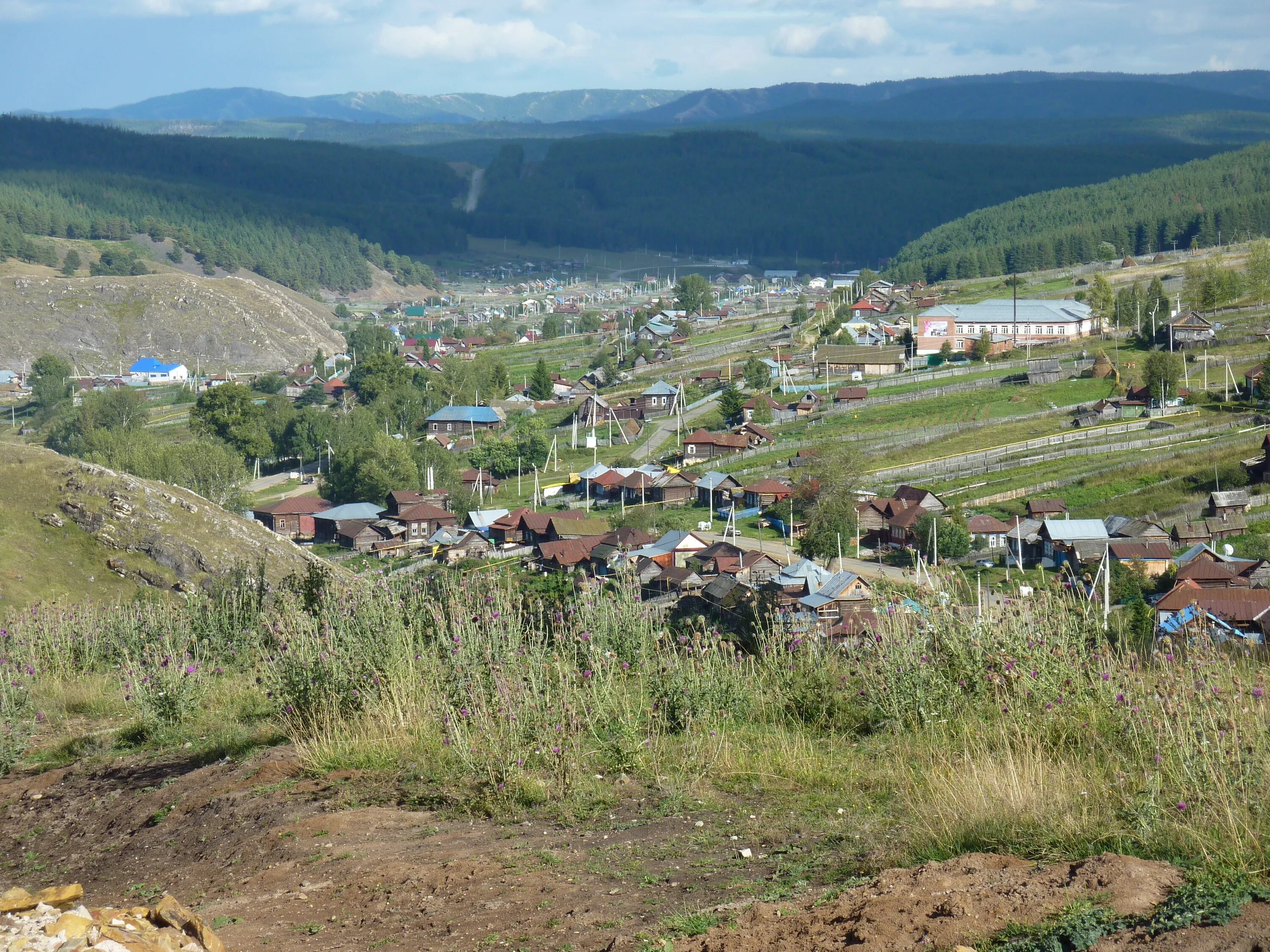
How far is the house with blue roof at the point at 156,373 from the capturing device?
89625 mm

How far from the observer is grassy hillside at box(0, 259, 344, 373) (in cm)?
9481

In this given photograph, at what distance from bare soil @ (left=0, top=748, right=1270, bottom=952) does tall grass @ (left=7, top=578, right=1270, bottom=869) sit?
0.27 metres

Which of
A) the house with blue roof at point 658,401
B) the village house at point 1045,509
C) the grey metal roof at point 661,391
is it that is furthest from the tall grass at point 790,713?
the grey metal roof at point 661,391

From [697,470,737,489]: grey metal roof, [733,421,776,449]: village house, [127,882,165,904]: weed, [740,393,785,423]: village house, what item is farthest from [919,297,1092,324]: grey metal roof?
[127,882,165,904]: weed

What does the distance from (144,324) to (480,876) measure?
103 meters

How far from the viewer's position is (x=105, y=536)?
22.9 metres

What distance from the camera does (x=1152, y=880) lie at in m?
3.63

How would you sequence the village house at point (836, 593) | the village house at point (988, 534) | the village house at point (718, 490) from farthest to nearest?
the village house at point (718, 490) → the village house at point (988, 534) → the village house at point (836, 593)

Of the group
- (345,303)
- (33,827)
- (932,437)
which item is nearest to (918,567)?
(33,827)

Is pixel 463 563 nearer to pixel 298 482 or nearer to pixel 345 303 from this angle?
pixel 298 482

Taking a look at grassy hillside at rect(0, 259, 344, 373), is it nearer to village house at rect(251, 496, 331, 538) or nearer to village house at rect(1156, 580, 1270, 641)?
village house at rect(251, 496, 331, 538)

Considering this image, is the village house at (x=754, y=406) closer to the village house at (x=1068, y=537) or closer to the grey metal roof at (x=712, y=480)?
the grey metal roof at (x=712, y=480)

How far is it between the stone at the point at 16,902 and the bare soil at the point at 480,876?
2.09ft

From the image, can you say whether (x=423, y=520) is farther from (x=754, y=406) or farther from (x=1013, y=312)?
(x=1013, y=312)
